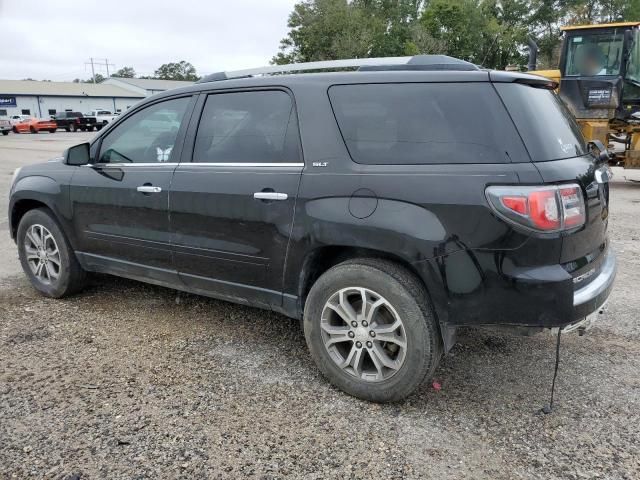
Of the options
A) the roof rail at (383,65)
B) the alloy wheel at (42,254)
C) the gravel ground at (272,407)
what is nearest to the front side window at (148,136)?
the roof rail at (383,65)

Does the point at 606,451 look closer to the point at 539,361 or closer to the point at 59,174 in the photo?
the point at 539,361

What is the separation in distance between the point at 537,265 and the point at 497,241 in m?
0.23

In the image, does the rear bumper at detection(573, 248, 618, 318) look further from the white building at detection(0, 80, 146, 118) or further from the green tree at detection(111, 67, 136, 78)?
the green tree at detection(111, 67, 136, 78)

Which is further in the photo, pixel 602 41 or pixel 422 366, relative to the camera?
pixel 602 41

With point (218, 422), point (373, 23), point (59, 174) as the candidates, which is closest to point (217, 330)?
point (218, 422)

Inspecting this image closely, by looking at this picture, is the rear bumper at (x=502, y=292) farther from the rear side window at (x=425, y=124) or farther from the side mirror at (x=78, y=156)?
the side mirror at (x=78, y=156)

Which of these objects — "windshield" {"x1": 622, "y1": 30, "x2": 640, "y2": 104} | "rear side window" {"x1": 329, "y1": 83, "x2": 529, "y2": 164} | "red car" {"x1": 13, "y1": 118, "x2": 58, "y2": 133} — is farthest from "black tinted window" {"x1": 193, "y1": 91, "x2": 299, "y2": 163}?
"red car" {"x1": 13, "y1": 118, "x2": 58, "y2": 133}

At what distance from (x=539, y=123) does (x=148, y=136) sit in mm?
2772

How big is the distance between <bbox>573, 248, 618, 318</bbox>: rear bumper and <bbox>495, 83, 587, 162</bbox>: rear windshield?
0.69 m

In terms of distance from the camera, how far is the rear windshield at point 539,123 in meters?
2.73

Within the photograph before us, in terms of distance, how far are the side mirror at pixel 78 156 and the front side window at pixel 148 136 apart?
0.39 feet

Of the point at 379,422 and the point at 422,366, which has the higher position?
the point at 422,366

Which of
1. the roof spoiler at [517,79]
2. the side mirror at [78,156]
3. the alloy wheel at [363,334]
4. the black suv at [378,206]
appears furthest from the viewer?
the side mirror at [78,156]

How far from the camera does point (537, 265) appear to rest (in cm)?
265
